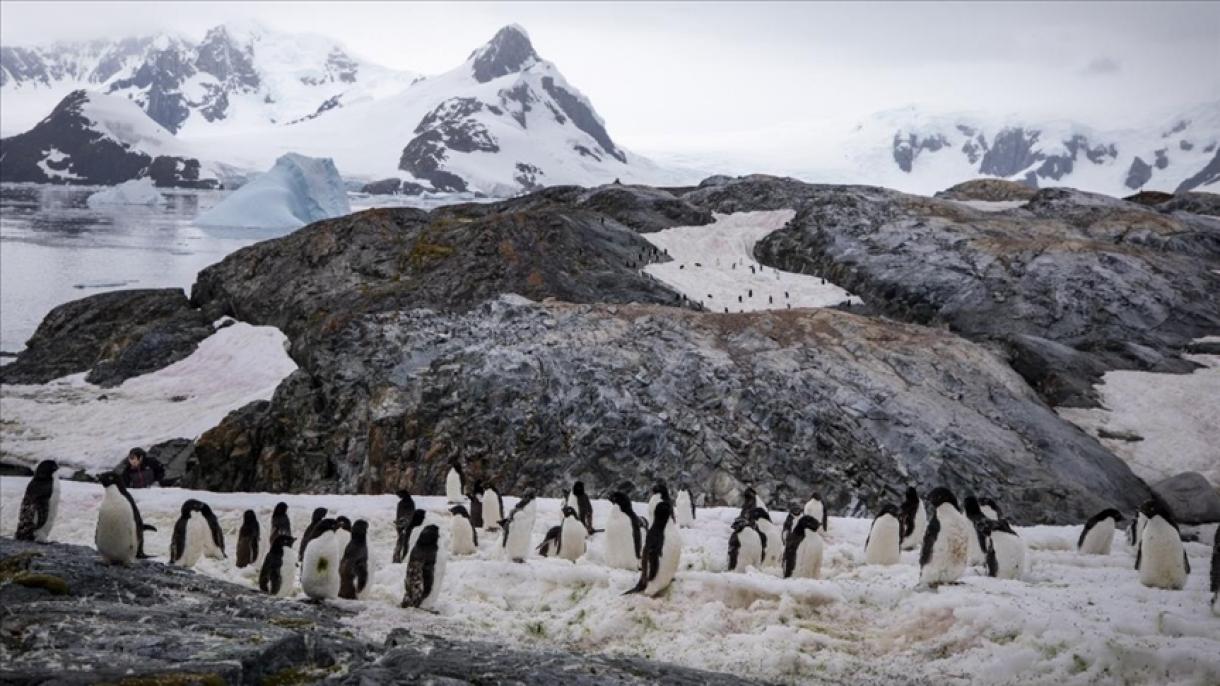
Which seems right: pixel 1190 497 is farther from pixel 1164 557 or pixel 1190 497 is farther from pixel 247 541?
pixel 247 541

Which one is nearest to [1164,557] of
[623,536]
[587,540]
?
[623,536]

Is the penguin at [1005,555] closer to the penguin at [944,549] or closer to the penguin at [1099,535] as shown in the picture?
the penguin at [944,549]

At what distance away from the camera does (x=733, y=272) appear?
31.7m

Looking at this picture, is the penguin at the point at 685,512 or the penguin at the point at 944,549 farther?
the penguin at the point at 685,512

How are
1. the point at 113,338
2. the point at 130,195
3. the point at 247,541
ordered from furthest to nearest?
the point at 130,195, the point at 113,338, the point at 247,541

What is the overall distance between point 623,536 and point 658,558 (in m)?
2.05

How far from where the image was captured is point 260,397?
24.0 m

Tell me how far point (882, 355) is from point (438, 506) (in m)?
11.3

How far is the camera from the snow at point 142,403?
22.6m

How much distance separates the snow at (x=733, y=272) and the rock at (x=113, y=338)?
15.3 metres

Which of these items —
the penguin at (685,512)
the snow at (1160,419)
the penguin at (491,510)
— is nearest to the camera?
the penguin at (685,512)

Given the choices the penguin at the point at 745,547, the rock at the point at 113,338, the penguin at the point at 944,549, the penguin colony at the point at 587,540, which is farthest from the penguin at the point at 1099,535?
the rock at the point at 113,338

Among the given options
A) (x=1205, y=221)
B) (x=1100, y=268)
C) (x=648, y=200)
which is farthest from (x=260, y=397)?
(x=1205, y=221)

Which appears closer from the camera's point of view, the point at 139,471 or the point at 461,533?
the point at 461,533
